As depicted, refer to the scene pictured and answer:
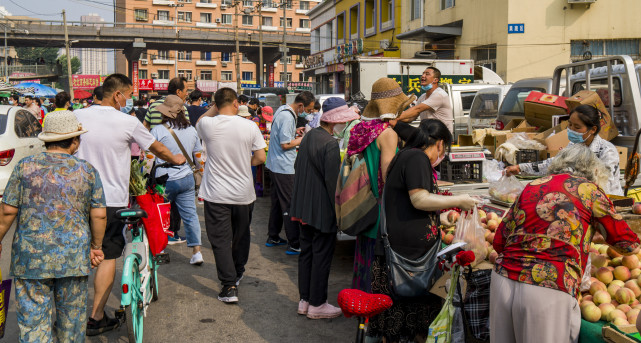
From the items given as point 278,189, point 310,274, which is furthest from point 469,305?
point 278,189

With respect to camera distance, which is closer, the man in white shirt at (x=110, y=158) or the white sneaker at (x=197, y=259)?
the man in white shirt at (x=110, y=158)

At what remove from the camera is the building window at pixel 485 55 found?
2194cm

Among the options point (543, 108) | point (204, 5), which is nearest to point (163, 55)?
point (204, 5)

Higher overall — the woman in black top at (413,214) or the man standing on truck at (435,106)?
the man standing on truck at (435,106)

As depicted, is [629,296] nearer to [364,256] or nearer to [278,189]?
[364,256]

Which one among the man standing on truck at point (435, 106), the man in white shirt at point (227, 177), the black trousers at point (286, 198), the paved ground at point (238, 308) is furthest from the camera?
the black trousers at point (286, 198)

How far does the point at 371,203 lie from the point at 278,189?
3524 millimetres

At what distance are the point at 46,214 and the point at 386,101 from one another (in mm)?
2666

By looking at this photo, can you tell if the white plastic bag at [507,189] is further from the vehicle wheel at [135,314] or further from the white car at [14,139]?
the white car at [14,139]

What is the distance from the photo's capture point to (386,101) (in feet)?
16.4

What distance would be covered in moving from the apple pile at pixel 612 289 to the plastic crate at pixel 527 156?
2.63m

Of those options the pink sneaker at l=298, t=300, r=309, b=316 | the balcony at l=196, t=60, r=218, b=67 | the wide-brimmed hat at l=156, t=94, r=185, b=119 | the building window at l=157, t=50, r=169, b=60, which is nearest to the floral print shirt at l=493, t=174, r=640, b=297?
the pink sneaker at l=298, t=300, r=309, b=316

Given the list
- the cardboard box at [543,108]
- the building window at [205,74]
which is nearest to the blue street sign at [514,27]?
the cardboard box at [543,108]

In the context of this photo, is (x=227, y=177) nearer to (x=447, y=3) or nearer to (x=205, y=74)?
(x=447, y=3)
